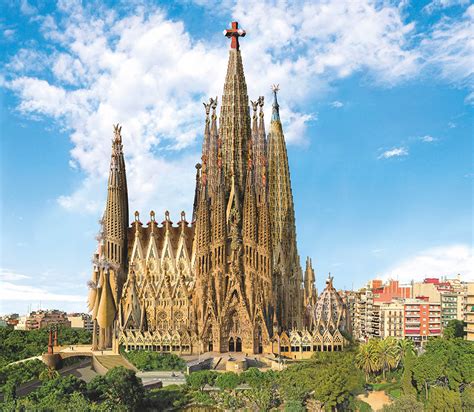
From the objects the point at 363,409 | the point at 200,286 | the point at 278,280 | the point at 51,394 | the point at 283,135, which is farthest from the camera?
the point at 283,135

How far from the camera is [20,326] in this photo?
2820 inches

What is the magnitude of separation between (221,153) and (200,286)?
795 cm

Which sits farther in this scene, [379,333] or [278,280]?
[379,333]

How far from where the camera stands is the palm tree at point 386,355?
34.0 meters

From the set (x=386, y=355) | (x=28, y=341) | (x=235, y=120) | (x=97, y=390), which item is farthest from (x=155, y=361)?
(x=235, y=120)

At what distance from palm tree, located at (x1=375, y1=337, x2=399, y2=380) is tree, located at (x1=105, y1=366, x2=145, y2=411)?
13758 mm


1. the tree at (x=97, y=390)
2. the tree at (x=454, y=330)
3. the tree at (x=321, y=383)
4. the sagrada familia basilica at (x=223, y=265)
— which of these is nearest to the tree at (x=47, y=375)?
the tree at (x=97, y=390)

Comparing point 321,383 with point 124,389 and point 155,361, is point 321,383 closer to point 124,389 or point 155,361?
point 124,389

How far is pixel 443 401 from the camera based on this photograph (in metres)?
24.7

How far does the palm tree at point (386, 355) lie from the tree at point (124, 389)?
45.1 ft

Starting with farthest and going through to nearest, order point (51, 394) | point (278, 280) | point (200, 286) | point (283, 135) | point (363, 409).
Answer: point (283, 135), point (278, 280), point (200, 286), point (363, 409), point (51, 394)

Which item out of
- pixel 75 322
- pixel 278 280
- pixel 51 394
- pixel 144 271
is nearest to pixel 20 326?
pixel 75 322

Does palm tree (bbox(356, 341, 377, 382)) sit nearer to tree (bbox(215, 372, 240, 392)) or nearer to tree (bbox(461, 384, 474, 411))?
tree (bbox(461, 384, 474, 411))

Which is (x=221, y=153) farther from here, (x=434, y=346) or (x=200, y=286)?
(x=434, y=346)
